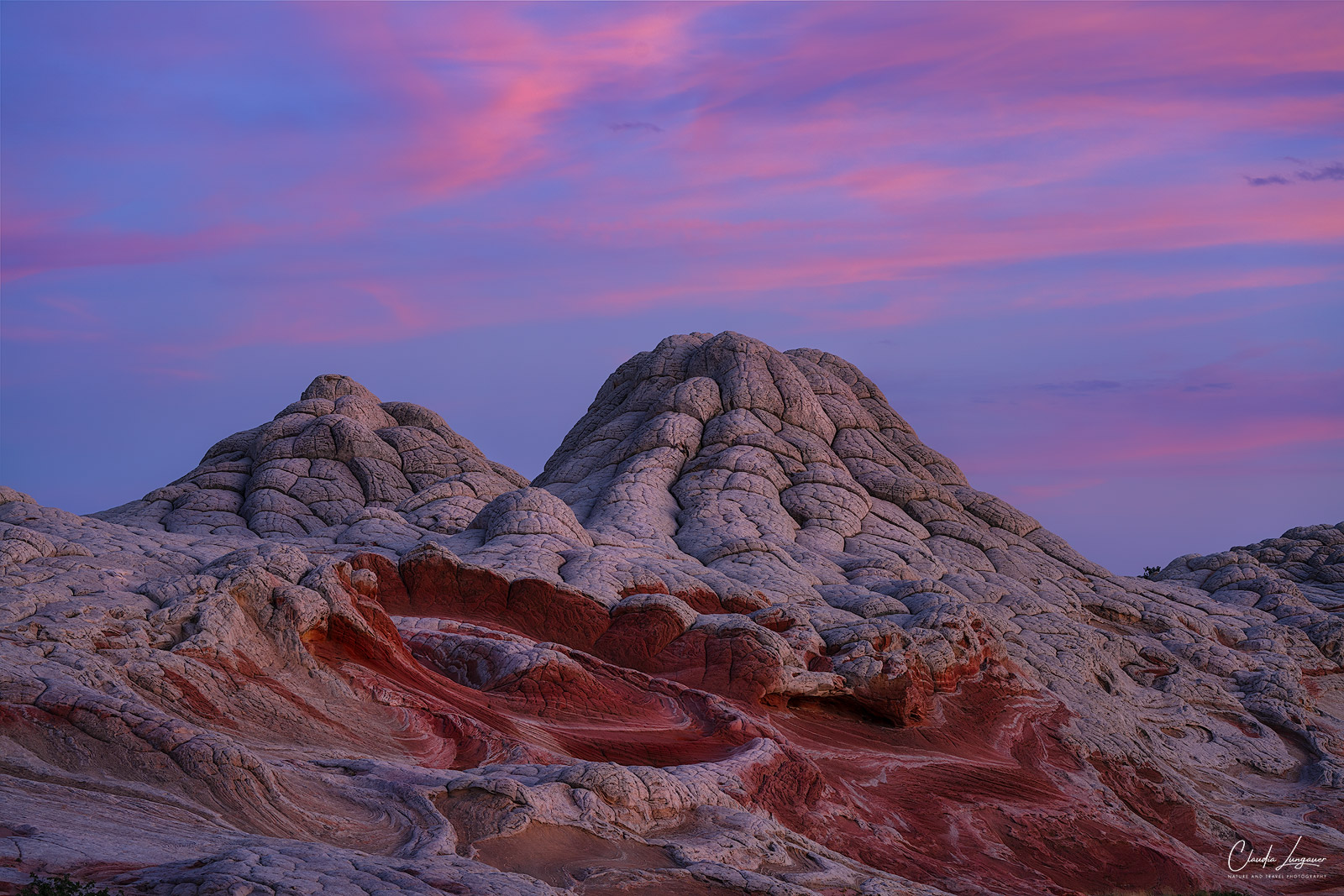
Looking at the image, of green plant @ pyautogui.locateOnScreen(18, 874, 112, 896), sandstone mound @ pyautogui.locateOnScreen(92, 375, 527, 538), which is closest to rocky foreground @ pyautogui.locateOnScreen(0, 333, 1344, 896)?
sandstone mound @ pyautogui.locateOnScreen(92, 375, 527, 538)

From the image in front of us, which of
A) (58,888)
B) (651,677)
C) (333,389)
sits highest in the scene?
(333,389)

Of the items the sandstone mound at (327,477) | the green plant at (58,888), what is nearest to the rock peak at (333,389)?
the sandstone mound at (327,477)

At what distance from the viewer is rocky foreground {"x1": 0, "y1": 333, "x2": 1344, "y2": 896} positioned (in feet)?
56.5

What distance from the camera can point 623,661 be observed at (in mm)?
31516

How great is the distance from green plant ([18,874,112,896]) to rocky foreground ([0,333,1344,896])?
0.62 meters

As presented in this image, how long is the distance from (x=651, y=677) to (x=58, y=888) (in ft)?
61.8

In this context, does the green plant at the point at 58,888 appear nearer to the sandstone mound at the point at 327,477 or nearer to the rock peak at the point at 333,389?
the sandstone mound at the point at 327,477

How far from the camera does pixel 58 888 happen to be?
1103 centimetres

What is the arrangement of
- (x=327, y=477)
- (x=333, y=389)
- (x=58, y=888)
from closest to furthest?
(x=58, y=888) → (x=327, y=477) → (x=333, y=389)

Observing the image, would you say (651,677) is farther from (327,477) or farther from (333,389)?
(333,389)

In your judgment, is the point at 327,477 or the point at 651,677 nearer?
the point at 651,677

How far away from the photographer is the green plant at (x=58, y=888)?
432 inches

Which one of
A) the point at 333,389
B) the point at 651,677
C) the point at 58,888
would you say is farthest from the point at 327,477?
the point at 58,888

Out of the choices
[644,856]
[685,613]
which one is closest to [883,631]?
[685,613]
